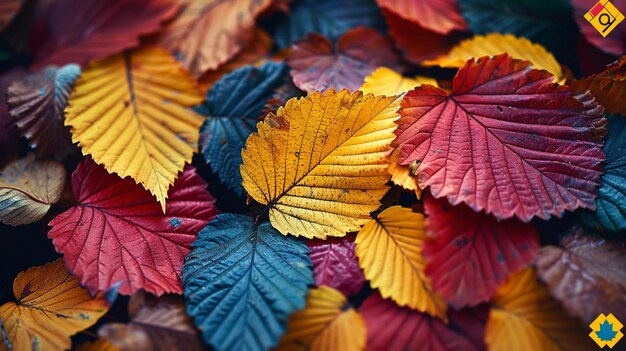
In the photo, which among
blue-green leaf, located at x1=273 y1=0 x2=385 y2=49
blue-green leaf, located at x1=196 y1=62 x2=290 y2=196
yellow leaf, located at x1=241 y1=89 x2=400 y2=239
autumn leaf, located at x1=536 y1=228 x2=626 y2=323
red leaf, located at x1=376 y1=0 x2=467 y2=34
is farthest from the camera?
blue-green leaf, located at x1=273 y1=0 x2=385 y2=49

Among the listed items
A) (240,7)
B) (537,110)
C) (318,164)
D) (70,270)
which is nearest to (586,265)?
(537,110)

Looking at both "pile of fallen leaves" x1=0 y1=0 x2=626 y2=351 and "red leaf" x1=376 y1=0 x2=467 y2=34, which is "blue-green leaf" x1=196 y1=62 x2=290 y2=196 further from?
"red leaf" x1=376 y1=0 x2=467 y2=34

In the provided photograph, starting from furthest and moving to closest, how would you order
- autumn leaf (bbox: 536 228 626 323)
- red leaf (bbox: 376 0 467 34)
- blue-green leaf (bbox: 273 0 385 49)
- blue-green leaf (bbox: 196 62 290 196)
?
blue-green leaf (bbox: 273 0 385 49) → red leaf (bbox: 376 0 467 34) → blue-green leaf (bbox: 196 62 290 196) → autumn leaf (bbox: 536 228 626 323)

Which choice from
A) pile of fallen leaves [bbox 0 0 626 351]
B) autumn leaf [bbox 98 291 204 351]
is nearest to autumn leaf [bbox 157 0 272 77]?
pile of fallen leaves [bbox 0 0 626 351]

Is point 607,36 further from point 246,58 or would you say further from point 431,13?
point 246,58

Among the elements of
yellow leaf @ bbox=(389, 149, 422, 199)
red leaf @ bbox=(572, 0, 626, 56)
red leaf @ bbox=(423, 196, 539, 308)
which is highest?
Result: red leaf @ bbox=(572, 0, 626, 56)

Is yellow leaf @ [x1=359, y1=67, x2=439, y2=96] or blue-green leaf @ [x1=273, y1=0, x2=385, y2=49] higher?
blue-green leaf @ [x1=273, y1=0, x2=385, y2=49]

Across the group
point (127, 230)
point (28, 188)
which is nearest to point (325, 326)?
point (127, 230)
